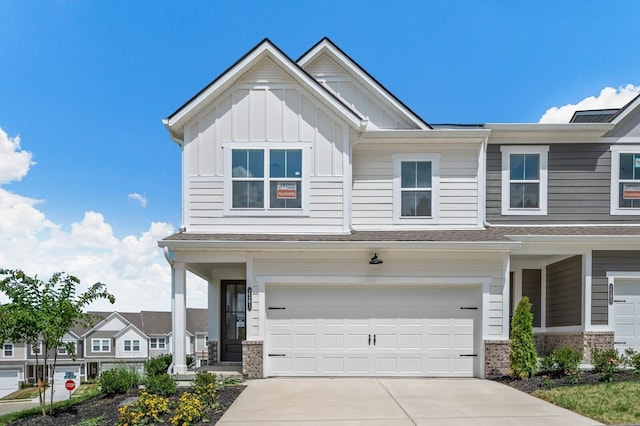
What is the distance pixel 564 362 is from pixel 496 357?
1.29 m

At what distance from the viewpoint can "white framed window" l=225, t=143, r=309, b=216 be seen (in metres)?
11.1

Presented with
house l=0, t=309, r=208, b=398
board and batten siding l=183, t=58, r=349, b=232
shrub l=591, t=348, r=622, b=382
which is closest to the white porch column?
board and batten siding l=183, t=58, r=349, b=232

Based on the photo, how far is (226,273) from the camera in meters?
12.9

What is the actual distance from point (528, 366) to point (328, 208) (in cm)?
531

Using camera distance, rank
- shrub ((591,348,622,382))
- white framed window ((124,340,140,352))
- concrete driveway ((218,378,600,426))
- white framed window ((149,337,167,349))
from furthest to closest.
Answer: white framed window ((149,337,167,349)) → white framed window ((124,340,140,352)) → shrub ((591,348,622,382)) → concrete driveway ((218,378,600,426))

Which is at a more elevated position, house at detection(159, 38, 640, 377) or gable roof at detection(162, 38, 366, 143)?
gable roof at detection(162, 38, 366, 143)

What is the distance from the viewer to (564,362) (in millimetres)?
9578

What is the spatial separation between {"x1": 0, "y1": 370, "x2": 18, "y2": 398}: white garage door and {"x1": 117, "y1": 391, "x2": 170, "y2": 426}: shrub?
43228 mm

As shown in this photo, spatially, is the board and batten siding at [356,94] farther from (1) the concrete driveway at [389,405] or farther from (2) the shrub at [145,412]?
(2) the shrub at [145,412]

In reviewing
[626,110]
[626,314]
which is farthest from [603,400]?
[626,110]

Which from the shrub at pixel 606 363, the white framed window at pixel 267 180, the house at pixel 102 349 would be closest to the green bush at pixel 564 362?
the shrub at pixel 606 363

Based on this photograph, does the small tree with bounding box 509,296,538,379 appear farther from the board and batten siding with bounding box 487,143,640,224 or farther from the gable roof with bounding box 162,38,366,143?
the gable roof with bounding box 162,38,366,143

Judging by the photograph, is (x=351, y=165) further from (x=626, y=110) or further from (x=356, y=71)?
(x=626, y=110)

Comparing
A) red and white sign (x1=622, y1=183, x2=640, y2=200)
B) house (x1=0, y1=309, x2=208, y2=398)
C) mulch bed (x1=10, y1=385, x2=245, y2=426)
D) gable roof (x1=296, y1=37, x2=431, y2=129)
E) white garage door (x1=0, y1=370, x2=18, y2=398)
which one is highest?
gable roof (x1=296, y1=37, x2=431, y2=129)
